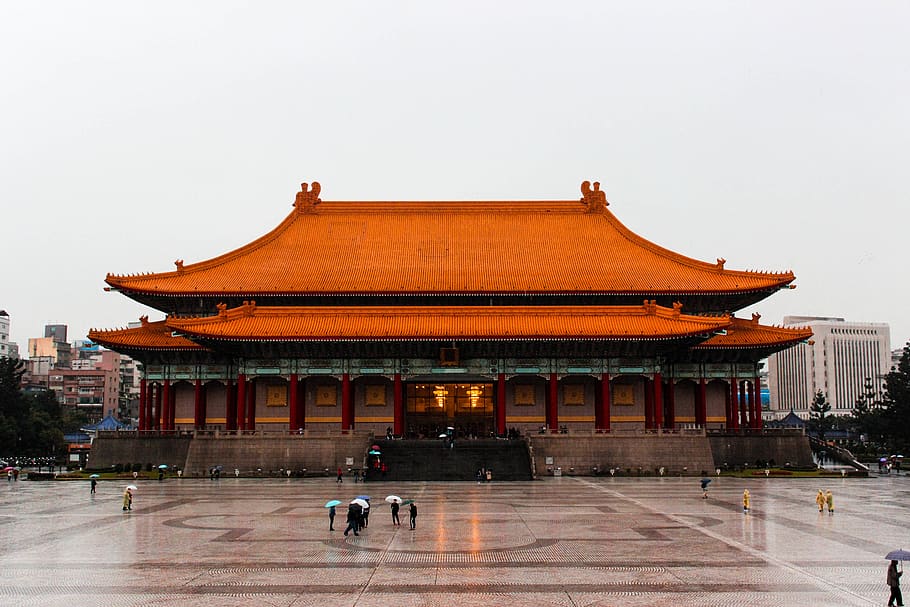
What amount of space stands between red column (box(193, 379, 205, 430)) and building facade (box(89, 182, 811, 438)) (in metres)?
0.17

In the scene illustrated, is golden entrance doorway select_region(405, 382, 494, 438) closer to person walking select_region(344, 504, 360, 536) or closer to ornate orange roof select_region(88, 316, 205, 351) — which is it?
ornate orange roof select_region(88, 316, 205, 351)

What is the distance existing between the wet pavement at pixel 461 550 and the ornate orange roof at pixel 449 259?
24805mm

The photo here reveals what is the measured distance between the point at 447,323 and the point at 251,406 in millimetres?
15096

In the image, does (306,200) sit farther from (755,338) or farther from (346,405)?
(755,338)

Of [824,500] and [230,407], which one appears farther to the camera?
[230,407]

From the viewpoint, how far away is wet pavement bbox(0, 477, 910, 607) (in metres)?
18.5

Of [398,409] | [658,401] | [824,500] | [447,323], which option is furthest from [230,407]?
[824,500]

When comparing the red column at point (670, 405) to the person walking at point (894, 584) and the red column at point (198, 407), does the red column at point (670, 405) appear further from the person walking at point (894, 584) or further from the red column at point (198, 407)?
the person walking at point (894, 584)

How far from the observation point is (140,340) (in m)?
63.2

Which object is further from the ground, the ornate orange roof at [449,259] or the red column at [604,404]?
the ornate orange roof at [449,259]

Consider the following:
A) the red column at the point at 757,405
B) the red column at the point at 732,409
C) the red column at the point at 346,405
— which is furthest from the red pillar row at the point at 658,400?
the red column at the point at 346,405

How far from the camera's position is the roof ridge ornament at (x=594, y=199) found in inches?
2943

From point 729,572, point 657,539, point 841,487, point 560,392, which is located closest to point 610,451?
point 560,392

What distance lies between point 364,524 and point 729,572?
1219 centimetres
